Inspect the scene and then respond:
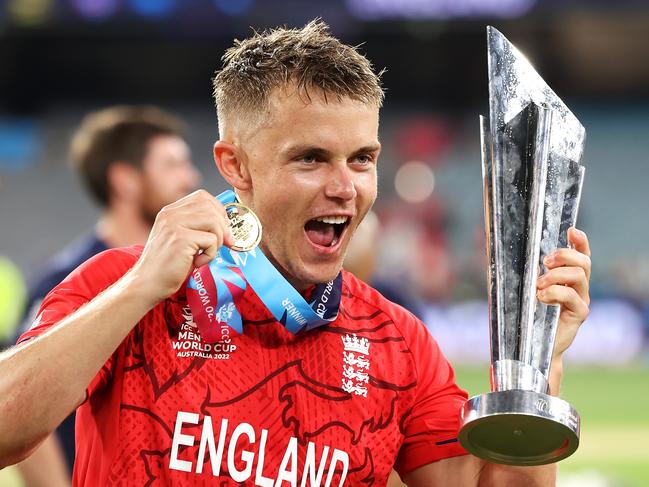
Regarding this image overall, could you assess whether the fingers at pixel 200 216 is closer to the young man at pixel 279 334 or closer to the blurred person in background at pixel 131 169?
the young man at pixel 279 334

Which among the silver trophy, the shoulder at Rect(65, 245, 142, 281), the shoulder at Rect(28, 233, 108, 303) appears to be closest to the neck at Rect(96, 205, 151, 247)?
the shoulder at Rect(28, 233, 108, 303)

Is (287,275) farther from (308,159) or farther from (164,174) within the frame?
(164,174)

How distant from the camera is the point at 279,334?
266 centimetres

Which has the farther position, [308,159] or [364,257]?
[364,257]

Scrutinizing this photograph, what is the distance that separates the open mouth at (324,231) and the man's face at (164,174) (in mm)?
3443

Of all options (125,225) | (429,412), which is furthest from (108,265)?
(125,225)

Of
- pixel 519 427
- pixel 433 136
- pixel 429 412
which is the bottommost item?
pixel 519 427

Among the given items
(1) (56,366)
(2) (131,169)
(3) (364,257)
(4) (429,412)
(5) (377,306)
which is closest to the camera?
(1) (56,366)

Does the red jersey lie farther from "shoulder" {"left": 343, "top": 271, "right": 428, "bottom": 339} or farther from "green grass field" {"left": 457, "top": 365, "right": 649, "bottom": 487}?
"green grass field" {"left": 457, "top": 365, "right": 649, "bottom": 487}

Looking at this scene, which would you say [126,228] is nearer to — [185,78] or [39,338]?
[39,338]

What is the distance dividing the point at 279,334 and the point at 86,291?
0.47 meters

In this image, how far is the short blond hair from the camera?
2582mm

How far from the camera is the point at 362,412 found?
264cm

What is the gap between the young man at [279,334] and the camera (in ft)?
8.12
